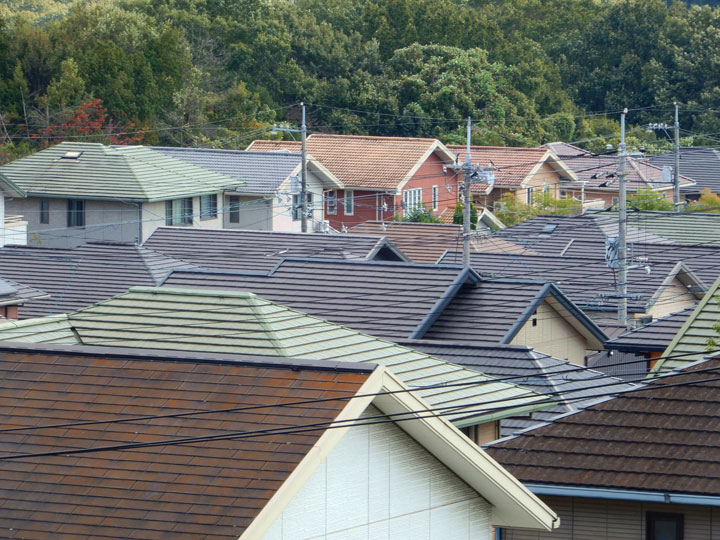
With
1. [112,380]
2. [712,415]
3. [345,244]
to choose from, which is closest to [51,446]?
[112,380]

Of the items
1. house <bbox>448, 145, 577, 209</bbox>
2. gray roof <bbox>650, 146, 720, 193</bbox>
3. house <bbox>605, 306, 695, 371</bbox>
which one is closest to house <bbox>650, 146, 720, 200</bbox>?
gray roof <bbox>650, 146, 720, 193</bbox>

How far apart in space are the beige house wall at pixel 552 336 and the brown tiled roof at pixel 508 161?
104ft

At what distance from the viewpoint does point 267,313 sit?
14320 mm

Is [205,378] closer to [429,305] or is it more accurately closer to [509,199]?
[429,305]

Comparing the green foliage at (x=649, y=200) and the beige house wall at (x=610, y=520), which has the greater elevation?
the green foliage at (x=649, y=200)

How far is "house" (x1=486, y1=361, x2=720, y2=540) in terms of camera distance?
12211 mm

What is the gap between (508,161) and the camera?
2282 inches

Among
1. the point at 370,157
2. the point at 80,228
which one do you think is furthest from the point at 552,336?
the point at 370,157

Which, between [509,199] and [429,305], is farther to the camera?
[509,199]

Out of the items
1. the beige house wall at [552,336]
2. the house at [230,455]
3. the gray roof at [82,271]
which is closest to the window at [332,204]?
the gray roof at [82,271]

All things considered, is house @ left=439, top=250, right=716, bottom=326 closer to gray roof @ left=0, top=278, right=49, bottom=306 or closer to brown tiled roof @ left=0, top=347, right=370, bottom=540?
gray roof @ left=0, top=278, right=49, bottom=306

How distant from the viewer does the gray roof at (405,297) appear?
70.3 feet

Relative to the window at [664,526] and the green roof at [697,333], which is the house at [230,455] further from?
the green roof at [697,333]

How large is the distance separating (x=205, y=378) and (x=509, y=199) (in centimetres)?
4464
